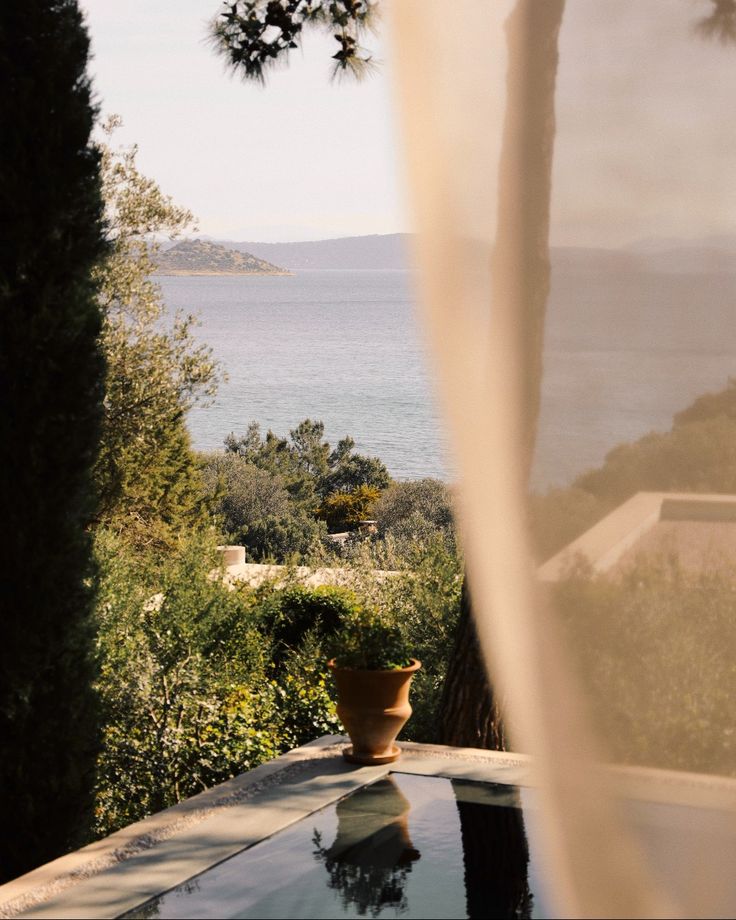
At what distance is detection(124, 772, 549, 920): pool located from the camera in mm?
2463

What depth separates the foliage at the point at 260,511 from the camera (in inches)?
644

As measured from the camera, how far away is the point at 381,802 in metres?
3.27

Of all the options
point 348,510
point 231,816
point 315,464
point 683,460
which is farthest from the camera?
point 315,464

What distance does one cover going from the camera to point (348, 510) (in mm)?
18281

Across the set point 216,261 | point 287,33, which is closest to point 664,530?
point 287,33

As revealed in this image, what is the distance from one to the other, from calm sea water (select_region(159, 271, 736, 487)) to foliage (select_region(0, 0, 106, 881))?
1.14 meters

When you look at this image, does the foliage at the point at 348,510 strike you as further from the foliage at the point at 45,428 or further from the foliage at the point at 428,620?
the foliage at the point at 45,428

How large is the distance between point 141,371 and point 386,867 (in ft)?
27.5

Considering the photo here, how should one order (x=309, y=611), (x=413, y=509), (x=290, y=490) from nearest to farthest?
(x=309, y=611), (x=413, y=509), (x=290, y=490)

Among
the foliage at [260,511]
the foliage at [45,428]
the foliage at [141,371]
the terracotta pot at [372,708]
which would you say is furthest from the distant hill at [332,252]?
the terracotta pot at [372,708]

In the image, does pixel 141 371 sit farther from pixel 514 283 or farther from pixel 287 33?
pixel 514 283

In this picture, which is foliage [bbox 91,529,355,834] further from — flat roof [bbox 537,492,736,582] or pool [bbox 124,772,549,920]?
flat roof [bbox 537,492,736,582]

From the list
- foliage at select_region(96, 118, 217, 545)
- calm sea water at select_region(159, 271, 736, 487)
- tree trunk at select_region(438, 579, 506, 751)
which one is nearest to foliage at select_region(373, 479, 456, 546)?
calm sea water at select_region(159, 271, 736, 487)

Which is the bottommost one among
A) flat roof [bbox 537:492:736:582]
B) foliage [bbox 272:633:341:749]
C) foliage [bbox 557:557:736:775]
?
foliage [bbox 272:633:341:749]
